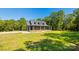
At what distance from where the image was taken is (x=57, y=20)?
185 inches

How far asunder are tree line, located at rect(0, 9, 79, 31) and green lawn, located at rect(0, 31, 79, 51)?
0.10 metres

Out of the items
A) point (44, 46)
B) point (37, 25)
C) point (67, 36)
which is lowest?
point (44, 46)

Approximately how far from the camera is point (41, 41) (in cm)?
469

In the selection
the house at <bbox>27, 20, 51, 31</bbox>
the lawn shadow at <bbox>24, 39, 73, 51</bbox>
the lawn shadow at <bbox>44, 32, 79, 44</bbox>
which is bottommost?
the lawn shadow at <bbox>24, 39, 73, 51</bbox>

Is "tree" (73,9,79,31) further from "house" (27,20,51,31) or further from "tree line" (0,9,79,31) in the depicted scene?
"house" (27,20,51,31)

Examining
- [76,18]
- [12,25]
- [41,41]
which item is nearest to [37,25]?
[41,41]

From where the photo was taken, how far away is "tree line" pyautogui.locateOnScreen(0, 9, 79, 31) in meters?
4.65

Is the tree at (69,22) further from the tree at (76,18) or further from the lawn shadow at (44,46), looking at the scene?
the lawn shadow at (44,46)

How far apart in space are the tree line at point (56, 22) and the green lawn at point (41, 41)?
0.33 ft

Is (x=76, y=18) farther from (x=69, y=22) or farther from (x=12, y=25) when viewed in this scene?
(x=12, y=25)

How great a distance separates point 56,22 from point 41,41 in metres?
0.40

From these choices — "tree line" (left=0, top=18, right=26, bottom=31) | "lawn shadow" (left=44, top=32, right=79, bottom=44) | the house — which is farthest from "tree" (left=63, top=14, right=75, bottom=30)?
"tree line" (left=0, top=18, right=26, bottom=31)

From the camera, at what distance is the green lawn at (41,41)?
4633mm

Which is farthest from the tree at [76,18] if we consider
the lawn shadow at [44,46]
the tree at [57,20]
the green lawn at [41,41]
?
the lawn shadow at [44,46]
